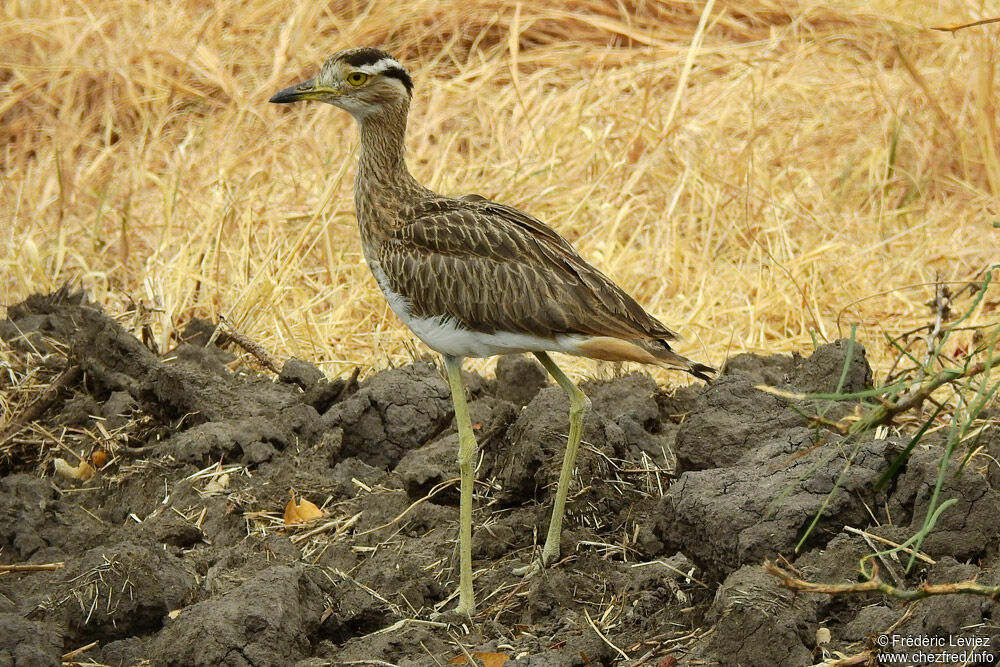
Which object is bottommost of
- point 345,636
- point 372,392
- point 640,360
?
point 345,636

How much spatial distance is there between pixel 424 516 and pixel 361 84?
1.59m

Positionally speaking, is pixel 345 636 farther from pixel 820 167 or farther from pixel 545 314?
pixel 820 167

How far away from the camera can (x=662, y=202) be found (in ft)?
25.0

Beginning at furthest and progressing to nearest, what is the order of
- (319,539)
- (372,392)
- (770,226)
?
1. (770,226)
2. (372,392)
3. (319,539)

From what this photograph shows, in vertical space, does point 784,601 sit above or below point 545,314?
below

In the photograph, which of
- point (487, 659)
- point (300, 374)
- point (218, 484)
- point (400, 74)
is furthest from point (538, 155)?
point (487, 659)

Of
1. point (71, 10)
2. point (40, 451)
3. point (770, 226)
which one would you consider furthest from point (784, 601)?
point (71, 10)

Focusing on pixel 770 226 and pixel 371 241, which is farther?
pixel 770 226

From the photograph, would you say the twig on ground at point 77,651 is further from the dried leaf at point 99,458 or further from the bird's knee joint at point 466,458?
the dried leaf at point 99,458

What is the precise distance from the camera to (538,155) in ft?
25.9

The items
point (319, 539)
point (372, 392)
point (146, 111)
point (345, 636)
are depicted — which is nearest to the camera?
point (345, 636)

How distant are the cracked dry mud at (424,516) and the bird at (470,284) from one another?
266 mm

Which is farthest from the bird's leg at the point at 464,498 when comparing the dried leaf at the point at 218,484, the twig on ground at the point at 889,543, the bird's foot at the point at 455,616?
the twig on ground at the point at 889,543

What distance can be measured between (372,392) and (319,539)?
2.60ft
